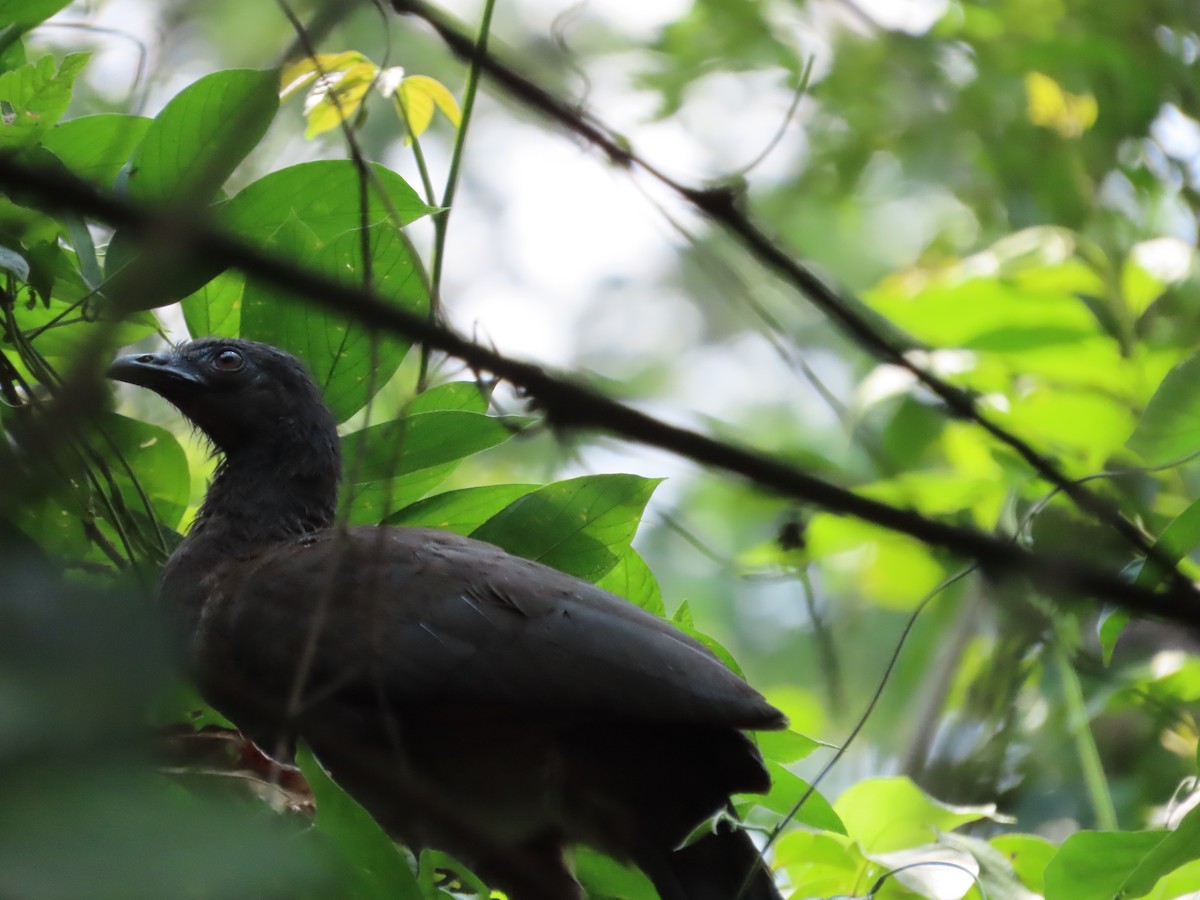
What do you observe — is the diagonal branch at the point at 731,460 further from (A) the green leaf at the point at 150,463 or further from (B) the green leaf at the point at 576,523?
(A) the green leaf at the point at 150,463

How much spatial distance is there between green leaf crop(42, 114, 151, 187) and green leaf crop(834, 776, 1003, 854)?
2017mm

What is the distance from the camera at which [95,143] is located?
7.74 feet

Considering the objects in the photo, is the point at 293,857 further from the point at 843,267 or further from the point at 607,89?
the point at 843,267

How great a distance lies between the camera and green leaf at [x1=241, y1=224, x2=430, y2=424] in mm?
2328

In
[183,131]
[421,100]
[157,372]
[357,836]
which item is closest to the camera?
[357,836]

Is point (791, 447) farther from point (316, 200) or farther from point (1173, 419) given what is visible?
point (316, 200)

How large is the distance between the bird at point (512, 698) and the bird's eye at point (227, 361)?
631mm

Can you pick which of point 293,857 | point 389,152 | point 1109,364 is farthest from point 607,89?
point 293,857

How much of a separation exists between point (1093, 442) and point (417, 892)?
9.01 ft

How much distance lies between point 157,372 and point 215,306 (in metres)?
0.56

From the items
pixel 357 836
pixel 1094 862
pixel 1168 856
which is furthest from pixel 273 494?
pixel 1168 856

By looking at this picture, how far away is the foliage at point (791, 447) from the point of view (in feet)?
2.39

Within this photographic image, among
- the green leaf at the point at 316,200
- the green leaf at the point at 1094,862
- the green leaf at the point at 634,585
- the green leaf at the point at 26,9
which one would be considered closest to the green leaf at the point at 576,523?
the green leaf at the point at 634,585

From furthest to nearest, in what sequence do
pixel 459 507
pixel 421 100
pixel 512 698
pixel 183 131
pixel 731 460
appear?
pixel 421 100 < pixel 459 507 < pixel 512 698 < pixel 183 131 < pixel 731 460
